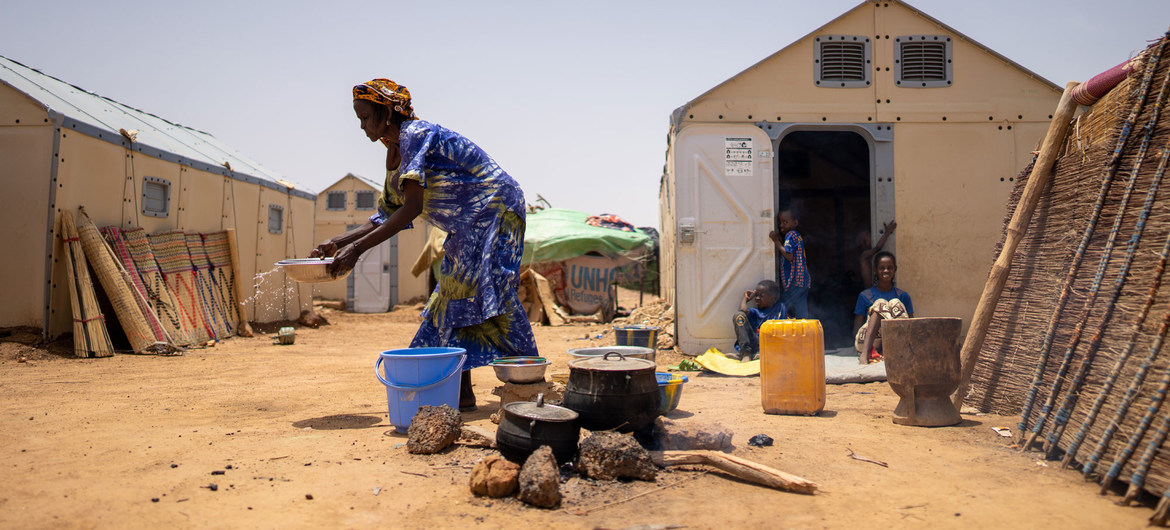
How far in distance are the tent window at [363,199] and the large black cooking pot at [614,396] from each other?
15975 millimetres

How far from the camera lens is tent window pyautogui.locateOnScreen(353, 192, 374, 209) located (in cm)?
A: 1775

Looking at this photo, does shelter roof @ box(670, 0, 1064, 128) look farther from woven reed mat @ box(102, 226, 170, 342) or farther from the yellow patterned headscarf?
woven reed mat @ box(102, 226, 170, 342)

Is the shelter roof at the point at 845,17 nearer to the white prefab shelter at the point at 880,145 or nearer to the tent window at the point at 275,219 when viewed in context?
the white prefab shelter at the point at 880,145

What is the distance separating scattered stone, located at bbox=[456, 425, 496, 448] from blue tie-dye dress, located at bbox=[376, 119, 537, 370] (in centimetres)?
75

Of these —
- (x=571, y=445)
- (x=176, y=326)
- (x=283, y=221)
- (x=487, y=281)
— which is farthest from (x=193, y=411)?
(x=283, y=221)

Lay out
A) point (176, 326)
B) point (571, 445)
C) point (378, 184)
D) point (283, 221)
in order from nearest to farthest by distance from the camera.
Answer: point (571, 445), point (176, 326), point (283, 221), point (378, 184)

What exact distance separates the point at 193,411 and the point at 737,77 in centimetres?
562

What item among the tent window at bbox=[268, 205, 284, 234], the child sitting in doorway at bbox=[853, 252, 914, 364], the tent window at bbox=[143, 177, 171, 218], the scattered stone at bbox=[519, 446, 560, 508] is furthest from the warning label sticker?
the tent window at bbox=[268, 205, 284, 234]

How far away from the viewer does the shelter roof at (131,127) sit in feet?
24.6

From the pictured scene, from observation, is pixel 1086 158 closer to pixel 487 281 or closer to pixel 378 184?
pixel 487 281

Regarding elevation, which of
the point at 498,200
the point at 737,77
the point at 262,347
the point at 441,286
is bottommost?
the point at 262,347

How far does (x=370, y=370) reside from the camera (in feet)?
21.1

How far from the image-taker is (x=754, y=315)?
6.61 meters

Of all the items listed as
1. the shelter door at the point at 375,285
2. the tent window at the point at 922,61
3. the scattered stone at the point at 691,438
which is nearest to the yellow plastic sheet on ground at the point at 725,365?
the scattered stone at the point at 691,438
